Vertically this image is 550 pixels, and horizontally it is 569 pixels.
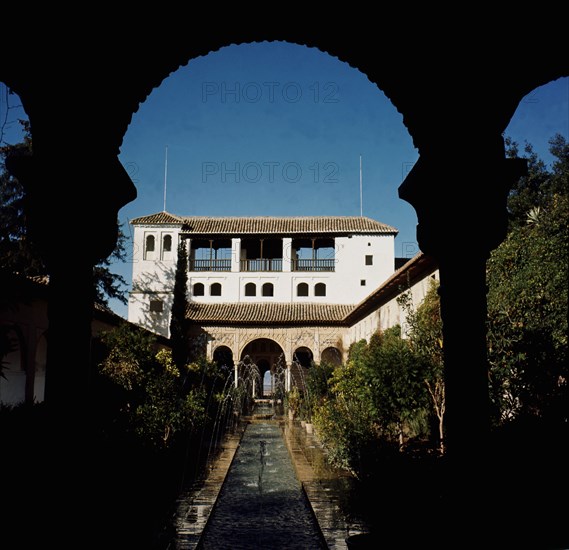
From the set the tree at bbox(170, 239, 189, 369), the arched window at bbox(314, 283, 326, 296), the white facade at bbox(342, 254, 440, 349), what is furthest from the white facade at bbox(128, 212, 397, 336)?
the white facade at bbox(342, 254, 440, 349)

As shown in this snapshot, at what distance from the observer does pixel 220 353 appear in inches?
1651

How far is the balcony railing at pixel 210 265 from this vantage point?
38781 mm

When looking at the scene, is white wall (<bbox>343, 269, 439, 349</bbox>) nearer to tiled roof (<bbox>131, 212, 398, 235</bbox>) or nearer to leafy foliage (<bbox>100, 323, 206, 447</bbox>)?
leafy foliage (<bbox>100, 323, 206, 447</bbox>)

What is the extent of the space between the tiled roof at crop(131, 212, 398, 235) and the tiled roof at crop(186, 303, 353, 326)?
4561 mm

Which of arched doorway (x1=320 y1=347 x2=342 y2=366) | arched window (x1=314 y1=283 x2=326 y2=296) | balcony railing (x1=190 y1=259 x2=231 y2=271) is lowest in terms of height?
arched doorway (x1=320 y1=347 x2=342 y2=366)

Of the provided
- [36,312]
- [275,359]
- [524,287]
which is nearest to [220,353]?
[275,359]

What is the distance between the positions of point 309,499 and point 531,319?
478 cm

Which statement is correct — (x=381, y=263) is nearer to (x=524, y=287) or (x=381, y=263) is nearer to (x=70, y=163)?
(x=524, y=287)

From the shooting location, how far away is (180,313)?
34.9 m

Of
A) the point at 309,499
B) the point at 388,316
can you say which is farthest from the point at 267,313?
the point at 309,499

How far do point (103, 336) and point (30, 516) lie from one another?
10.4 m

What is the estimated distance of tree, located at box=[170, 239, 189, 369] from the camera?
109ft

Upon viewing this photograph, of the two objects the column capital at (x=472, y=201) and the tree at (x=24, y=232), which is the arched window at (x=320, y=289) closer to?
the tree at (x=24, y=232)

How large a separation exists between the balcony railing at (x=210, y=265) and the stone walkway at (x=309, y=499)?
2692 cm
